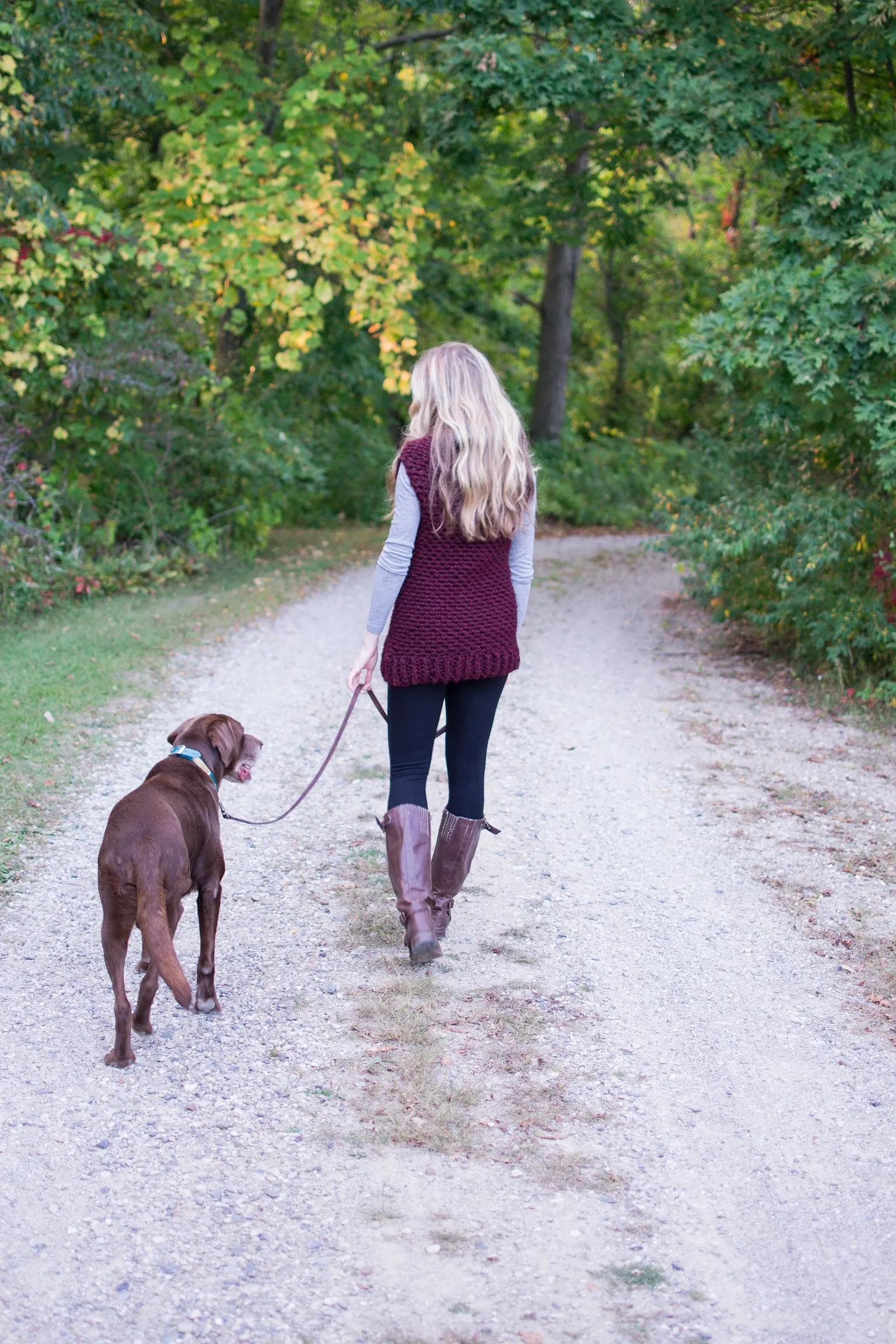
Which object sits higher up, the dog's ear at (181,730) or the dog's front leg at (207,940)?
the dog's ear at (181,730)

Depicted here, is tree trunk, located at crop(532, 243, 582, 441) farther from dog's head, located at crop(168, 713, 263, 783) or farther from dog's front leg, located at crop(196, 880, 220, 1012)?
dog's front leg, located at crop(196, 880, 220, 1012)

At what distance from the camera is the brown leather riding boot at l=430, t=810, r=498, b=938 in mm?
4461

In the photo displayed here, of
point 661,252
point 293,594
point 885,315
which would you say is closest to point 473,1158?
point 885,315

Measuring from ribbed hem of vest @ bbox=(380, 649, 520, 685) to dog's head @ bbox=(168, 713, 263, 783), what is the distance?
0.57 m

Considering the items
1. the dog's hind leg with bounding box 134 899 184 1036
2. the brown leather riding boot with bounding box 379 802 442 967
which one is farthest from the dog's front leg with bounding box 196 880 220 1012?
the brown leather riding boot with bounding box 379 802 442 967

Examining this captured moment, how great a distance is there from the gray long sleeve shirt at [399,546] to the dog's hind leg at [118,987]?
1.31 m

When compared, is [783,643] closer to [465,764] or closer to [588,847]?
[588,847]

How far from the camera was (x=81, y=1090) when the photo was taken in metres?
3.49

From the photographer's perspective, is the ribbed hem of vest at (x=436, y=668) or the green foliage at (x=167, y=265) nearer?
the ribbed hem of vest at (x=436, y=668)

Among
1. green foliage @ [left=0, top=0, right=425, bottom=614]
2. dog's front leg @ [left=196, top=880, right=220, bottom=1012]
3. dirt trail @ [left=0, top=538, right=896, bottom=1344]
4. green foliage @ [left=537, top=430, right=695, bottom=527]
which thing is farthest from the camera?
green foliage @ [left=537, top=430, right=695, bottom=527]

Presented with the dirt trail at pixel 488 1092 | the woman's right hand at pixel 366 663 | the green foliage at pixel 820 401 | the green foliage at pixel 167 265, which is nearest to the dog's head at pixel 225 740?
the woman's right hand at pixel 366 663

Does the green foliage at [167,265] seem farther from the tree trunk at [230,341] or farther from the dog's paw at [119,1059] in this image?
the dog's paw at [119,1059]

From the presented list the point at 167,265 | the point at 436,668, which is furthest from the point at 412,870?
the point at 167,265

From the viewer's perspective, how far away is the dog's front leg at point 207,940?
3898 millimetres
